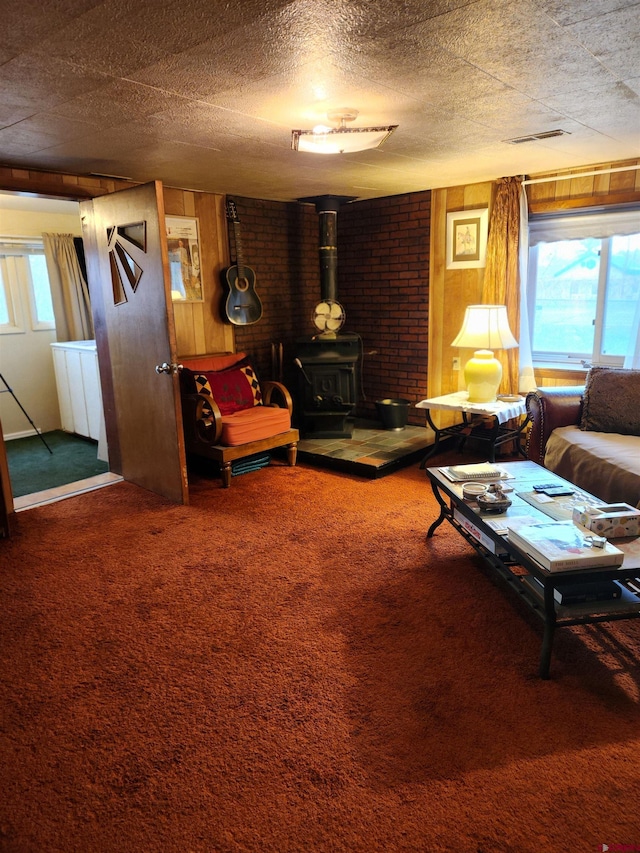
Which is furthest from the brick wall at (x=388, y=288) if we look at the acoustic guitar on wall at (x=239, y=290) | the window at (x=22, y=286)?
the window at (x=22, y=286)

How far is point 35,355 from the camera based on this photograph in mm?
5820

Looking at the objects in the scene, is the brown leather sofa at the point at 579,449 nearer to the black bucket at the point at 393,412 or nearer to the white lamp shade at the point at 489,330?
the white lamp shade at the point at 489,330

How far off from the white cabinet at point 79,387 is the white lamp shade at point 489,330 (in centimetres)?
321

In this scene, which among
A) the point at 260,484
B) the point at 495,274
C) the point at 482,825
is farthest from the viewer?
the point at 495,274

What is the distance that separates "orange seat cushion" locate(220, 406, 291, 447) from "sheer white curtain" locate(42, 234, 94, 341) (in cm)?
254

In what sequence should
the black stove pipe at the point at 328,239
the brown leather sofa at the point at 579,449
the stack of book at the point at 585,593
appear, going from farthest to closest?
1. the black stove pipe at the point at 328,239
2. the brown leather sofa at the point at 579,449
3. the stack of book at the point at 585,593

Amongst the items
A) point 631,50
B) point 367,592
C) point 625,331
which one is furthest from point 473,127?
point 367,592

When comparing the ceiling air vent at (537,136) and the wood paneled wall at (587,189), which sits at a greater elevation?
the ceiling air vent at (537,136)

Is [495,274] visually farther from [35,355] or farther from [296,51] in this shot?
[35,355]

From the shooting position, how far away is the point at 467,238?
4.79m

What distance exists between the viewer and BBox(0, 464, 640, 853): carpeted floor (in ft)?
4.96

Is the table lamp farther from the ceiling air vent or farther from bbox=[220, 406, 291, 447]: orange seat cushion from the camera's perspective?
bbox=[220, 406, 291, 447]: orange seat cushion

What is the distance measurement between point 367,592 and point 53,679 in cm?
134

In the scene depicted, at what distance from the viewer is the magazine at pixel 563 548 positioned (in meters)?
1.95
